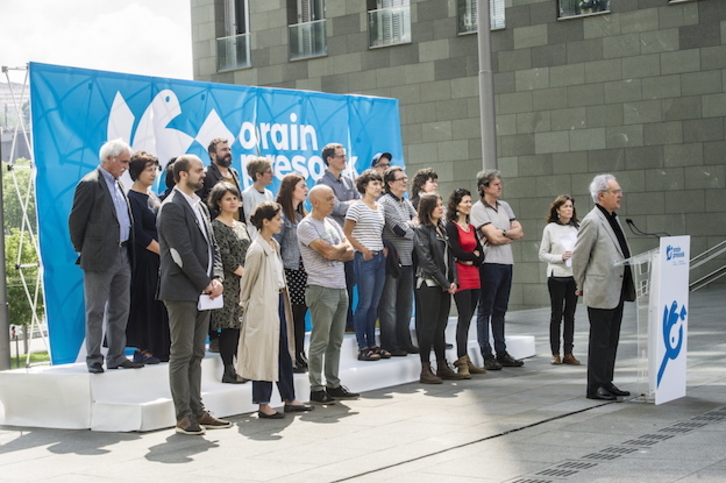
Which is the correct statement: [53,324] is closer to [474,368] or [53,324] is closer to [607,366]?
[474,368]

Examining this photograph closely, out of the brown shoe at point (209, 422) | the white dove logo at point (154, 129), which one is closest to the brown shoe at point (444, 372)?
the brown shoe at point (209, 422)

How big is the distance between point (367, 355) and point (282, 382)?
1.89 m

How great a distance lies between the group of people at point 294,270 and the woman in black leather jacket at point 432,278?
1cm

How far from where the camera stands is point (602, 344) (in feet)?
28.3

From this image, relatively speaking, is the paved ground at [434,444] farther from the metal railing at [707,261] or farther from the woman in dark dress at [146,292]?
the metal railing at [707,261]

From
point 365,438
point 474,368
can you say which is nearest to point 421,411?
point 365,438

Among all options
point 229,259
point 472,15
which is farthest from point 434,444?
point 472,15

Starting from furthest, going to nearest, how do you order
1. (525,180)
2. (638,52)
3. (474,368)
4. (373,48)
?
1. (373,48)
2. (525,180)
3. (638,52)
4. (474,368)

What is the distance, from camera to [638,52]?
19.1 meters

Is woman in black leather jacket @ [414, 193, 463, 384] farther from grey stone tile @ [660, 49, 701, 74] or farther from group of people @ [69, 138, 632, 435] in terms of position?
grey stone tile @ [660, 49, 701, 74]

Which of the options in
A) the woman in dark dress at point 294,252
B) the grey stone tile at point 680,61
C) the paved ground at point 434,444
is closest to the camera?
the paved ground at point 434,444

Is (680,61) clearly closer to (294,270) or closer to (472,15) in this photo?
(472,15)

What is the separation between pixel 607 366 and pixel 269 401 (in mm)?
2818

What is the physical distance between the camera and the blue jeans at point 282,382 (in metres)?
8.34
